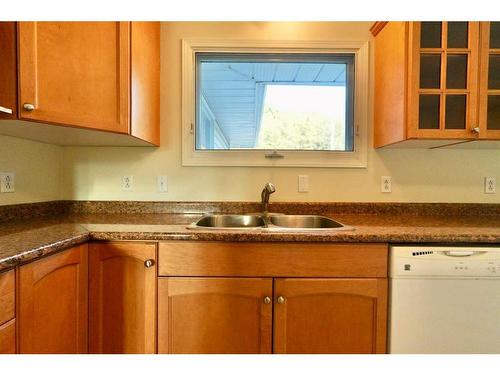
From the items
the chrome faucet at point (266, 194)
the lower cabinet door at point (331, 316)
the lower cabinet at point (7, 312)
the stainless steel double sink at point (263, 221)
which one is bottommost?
the lower cabinet door at point (331, 316)

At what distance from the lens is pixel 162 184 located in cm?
176

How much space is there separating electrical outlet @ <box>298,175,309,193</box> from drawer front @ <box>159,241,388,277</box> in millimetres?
650

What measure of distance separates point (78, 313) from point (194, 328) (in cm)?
47

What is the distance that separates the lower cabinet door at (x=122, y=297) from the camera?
1152 millimetres

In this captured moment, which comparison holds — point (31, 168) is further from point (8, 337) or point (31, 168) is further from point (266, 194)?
point (266, 194)

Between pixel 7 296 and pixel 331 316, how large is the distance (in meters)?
1.13

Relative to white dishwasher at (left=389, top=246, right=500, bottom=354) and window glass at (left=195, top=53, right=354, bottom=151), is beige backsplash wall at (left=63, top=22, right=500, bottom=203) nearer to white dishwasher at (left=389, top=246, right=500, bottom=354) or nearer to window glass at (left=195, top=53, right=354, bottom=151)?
window glass at (left=195, top=53, right=354, bottom=151)

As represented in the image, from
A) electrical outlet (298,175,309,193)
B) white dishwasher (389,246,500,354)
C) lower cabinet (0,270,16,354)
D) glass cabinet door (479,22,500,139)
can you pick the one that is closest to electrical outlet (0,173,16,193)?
lower cabinet (0,270,16,354)

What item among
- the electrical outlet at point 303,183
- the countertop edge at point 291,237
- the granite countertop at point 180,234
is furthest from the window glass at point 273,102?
the countertop edge at point 291,237

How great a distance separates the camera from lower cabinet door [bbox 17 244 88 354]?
2.89ft

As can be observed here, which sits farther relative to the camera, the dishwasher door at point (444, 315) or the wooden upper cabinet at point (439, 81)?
the wooden upper cabinet at point (439, 81)

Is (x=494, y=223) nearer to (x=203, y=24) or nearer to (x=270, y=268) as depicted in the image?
(x=270, y=268)

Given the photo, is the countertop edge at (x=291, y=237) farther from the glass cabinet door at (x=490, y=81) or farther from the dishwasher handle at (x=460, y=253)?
the glass cabinet door at (x=490, y=81)

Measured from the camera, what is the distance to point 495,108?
1.39 meters
